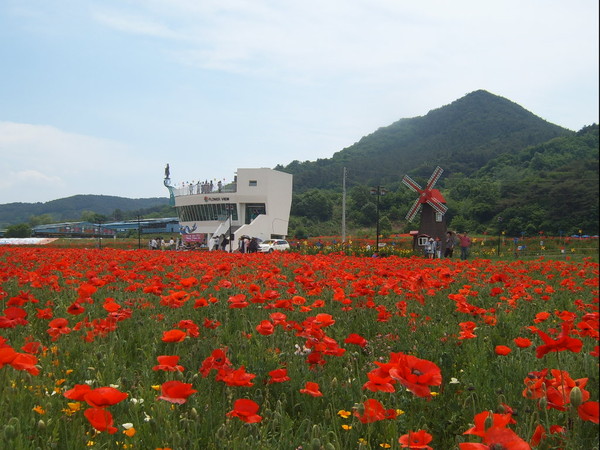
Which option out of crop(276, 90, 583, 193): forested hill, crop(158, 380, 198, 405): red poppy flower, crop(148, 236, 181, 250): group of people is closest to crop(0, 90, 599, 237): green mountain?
crop(276, 90, 583, 193): forested hill

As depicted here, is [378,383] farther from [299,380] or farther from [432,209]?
[432,209]

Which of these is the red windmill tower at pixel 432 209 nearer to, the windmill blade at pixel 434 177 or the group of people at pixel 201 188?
the windmill blade at pixel 434 177

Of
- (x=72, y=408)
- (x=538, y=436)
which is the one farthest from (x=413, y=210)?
(x=538, y=436)

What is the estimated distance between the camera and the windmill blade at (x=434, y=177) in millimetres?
29531

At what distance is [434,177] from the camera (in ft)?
101

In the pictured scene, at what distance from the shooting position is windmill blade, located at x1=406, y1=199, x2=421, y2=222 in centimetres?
3316

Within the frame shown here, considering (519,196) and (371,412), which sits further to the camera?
(519,196)

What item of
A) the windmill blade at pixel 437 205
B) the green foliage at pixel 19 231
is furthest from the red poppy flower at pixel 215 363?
the green foliage at pixel 19 231

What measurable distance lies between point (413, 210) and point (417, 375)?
33529 millimetres

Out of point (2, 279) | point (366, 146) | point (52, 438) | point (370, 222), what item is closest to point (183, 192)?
point (370, 222)

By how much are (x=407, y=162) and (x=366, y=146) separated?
4.79m

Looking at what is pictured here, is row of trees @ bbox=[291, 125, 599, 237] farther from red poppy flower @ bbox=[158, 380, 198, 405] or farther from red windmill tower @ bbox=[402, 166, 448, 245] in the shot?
red poppy flower @ bbox=[158, 380, 198, 405]

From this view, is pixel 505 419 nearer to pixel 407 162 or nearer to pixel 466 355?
pixel 466 355

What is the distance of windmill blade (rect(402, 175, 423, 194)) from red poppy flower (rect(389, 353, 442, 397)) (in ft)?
104
